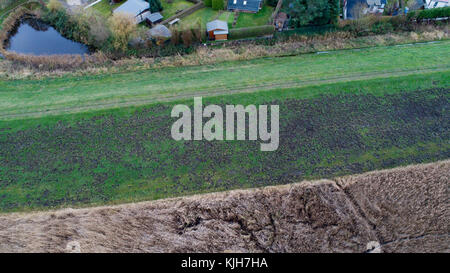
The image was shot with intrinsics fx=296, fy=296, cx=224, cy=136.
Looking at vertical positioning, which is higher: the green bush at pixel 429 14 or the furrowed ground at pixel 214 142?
the green bush at pixel 429 14

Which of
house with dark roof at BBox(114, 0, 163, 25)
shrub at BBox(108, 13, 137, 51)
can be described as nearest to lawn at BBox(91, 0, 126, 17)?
house with dark roof at BBox(114, 0, 163, 25)

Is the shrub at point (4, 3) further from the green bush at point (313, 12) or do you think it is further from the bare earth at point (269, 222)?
the green bush at point (313, 12)

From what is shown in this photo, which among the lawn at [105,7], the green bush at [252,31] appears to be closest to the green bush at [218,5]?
the green bush at [252,31]

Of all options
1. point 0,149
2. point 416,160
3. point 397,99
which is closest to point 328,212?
point 416,160

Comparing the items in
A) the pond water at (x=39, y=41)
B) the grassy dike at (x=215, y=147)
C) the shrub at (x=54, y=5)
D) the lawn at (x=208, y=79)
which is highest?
the shrub at (x=54, y=5)

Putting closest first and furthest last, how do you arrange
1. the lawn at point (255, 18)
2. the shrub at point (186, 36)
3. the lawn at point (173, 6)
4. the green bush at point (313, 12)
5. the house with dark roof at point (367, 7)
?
the green bush at point (313, 12) → the shrub at point (186, 36) → the house with dark roof at point (367, 7) → the lawn at point (255, 18) → the lawn at point (173, 6)

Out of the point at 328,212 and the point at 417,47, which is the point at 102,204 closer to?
the point at 328,212
